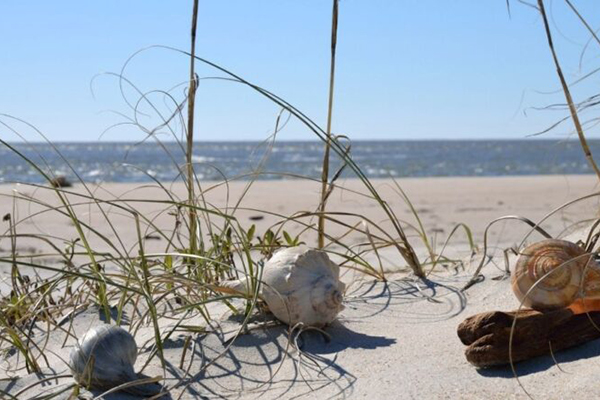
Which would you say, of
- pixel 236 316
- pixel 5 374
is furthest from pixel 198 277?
pixel 5 374

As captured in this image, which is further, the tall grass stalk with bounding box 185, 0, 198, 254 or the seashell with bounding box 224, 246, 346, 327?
the tall grass stalk with bounding box 185, 0, 198, 254

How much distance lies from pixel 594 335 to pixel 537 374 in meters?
0.18

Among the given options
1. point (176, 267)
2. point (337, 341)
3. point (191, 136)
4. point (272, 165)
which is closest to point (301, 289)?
point (337, 341)

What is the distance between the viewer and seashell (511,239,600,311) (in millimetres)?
1683

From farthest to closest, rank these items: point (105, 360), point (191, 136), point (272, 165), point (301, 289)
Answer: point (272, 165) < point (191, 136) < point (301, 289) < point (105, 360)

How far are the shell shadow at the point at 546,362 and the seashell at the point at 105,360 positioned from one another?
27.0 inches

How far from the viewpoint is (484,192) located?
12648 mm

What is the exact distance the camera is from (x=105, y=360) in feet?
5.24

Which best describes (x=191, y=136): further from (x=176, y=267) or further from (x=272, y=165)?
(x=272, y=165)

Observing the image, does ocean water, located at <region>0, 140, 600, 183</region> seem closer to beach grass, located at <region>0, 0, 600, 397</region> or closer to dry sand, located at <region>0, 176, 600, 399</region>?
Result: beach grass, located at <region>0, 0, 600, 397</region>

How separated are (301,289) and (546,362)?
0.56m

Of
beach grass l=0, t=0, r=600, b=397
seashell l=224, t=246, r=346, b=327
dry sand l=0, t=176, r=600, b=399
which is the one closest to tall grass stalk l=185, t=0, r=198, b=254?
beach grass l=0, t=0, r=600, b=397

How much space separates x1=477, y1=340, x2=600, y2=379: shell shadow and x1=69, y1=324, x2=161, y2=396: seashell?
685mm

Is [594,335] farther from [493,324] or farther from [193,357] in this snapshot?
[193,357]
